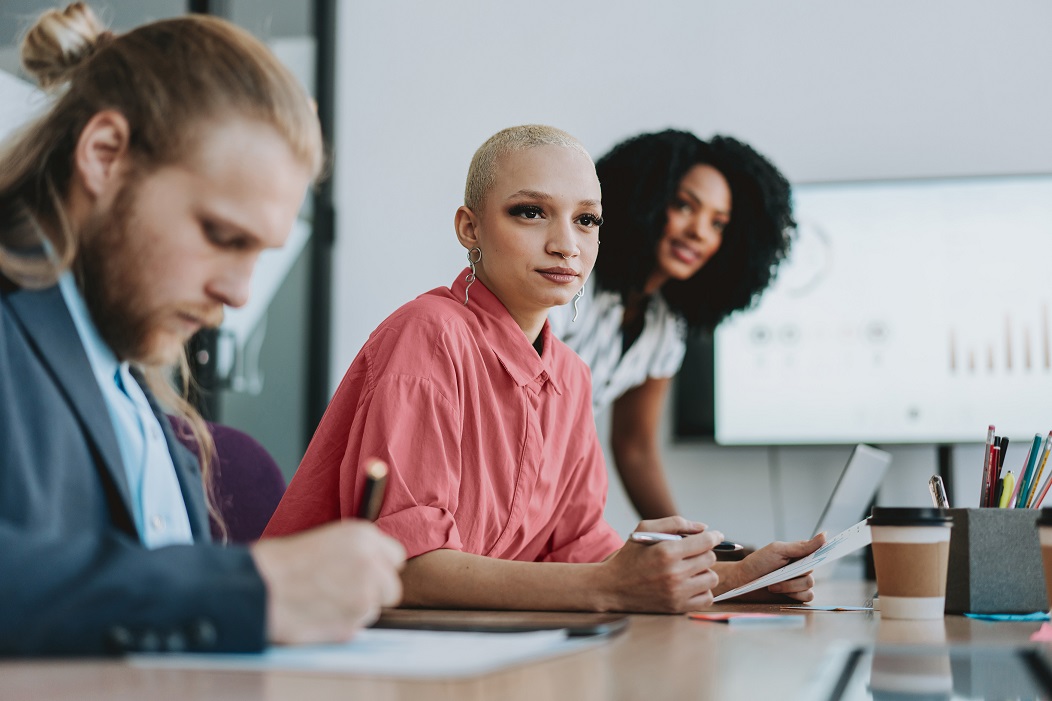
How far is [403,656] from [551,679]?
0.30ft

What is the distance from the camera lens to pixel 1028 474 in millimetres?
1116

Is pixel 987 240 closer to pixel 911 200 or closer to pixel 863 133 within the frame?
pixel 911 200

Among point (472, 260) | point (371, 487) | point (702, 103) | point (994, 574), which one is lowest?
point (994, 574)

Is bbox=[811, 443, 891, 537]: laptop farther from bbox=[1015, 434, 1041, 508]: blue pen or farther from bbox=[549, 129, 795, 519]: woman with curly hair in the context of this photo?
bbox=[1015, 434, 1041, 508]: blue pen

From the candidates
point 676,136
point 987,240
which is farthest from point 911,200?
point 676,136

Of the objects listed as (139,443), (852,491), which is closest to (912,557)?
(139,443)

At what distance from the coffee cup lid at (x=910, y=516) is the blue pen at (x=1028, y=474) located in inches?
8.0

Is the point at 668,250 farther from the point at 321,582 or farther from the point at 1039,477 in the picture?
the point at 321,582

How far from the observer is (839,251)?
A: 2889mm

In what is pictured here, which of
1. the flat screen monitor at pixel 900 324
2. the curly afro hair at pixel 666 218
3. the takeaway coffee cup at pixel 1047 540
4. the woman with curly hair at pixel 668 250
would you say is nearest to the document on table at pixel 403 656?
→ the takeaway coffee cup at pixel 1047 540

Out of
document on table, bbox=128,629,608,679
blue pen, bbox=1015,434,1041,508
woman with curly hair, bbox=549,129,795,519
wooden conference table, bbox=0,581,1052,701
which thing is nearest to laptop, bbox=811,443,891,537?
woman with curly hair, bbox=549,129,795,519

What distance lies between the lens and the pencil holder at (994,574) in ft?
3.46

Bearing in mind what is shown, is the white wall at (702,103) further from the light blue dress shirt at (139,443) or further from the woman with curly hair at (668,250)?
the light blue dress shirt at (139,443)

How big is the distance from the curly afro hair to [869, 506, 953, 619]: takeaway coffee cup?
5.77ft
